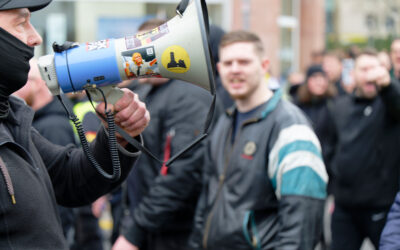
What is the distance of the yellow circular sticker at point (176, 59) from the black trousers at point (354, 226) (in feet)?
10.1

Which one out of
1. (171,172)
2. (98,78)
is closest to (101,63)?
(98,78)

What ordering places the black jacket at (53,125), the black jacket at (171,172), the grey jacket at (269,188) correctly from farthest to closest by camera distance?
the black jacket at (53,125)
the black jacket at (171,172)
the grey jacket at (269,188)

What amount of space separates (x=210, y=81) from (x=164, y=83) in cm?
196

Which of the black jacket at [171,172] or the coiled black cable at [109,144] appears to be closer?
the coiled black cable at [109,144]

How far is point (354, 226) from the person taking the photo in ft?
15.2

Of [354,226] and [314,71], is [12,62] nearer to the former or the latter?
[354,226]

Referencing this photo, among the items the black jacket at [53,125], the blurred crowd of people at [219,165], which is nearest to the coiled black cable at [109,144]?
the blurred crowd of people at [219,165]

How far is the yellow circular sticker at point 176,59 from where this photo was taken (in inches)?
72.2

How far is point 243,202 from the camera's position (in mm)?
2902

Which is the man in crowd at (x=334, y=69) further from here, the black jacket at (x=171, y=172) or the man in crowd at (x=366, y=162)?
the black jacket at (x=171, y=172)

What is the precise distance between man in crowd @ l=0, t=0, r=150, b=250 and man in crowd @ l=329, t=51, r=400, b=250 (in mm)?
2730

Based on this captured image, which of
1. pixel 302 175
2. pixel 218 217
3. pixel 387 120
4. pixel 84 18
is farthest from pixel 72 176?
pixel 84 18

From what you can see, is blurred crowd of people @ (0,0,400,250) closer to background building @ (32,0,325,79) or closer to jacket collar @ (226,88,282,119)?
jacket collar @ (226,88,282,119)

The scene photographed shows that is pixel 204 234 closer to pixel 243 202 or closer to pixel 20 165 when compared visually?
pixel 243 202
